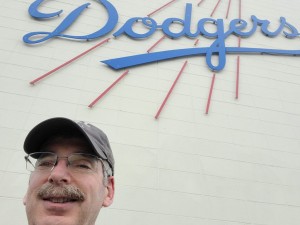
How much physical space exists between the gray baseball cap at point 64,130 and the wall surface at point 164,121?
1.51 metres

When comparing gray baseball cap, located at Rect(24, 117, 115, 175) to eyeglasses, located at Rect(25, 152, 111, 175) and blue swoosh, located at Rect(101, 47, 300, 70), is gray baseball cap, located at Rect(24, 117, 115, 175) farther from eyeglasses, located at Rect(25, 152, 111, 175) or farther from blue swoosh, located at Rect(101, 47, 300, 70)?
blue swoosh, located at Rect(101, 47, 300, 70)

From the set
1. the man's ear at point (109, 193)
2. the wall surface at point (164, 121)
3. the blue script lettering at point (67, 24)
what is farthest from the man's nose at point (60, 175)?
the blue script lettering at point (67, 24)

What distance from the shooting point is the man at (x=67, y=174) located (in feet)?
3.17

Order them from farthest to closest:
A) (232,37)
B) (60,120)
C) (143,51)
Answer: (232,37) < (143,51) < (60,120)

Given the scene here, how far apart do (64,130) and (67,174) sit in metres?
0.20

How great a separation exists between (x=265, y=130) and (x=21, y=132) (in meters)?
2.84

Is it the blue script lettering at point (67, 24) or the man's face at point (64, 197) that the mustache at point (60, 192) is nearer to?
the man's face at point (64, 197)

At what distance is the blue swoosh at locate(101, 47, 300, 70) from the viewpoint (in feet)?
12.7

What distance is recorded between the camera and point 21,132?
2.88 meters

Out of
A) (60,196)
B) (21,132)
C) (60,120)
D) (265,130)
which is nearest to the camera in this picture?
(60,196)

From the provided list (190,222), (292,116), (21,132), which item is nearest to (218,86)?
(292,116)

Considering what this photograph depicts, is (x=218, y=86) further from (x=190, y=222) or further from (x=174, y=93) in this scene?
(x=190, y=222)

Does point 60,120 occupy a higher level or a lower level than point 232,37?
lower

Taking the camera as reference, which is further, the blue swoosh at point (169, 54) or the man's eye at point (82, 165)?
the blue swoosh at point (169, 54)
